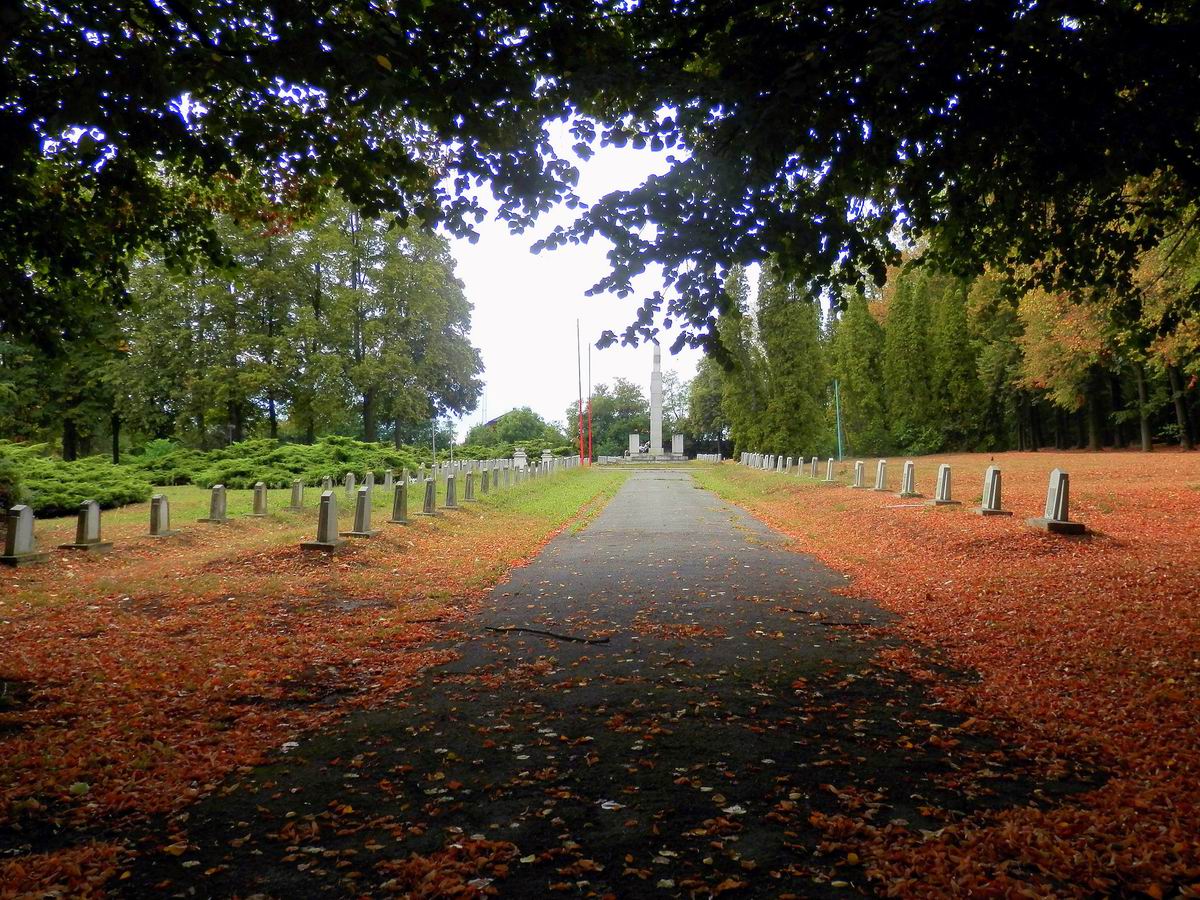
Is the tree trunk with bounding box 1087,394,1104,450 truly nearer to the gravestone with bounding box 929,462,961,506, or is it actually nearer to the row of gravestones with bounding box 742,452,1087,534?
the row of gravestones with bounding box 742,452,1087,534

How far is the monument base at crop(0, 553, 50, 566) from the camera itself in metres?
10.7

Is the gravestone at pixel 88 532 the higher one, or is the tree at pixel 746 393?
the tree at pixel 746 393

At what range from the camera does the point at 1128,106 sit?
589 centimetres

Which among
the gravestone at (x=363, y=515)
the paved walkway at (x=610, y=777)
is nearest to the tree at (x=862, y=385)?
the gravestone at (x=363, y=515)

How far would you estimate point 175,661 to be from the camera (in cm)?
634

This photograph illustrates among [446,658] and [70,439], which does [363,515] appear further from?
[70,439]

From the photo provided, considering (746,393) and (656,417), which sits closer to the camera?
(746,393)

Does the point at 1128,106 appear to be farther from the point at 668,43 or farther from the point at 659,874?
the point at 659,874

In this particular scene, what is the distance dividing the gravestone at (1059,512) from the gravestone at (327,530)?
10734 millimetres

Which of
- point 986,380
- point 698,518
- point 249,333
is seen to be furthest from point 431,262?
point 986,380

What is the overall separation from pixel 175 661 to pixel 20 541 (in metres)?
6.50

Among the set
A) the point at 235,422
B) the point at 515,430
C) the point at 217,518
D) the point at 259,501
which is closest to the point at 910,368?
the point at 515,430

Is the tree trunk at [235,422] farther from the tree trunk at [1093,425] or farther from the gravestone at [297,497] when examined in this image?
the tree trunk at [1093,425]

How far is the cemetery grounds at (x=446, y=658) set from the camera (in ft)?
10.7
